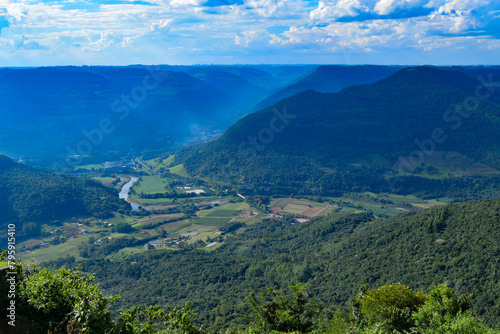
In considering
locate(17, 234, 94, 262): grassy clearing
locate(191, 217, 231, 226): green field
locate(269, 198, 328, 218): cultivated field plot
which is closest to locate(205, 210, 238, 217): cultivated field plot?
locate(191, 217, 231, 226): green field

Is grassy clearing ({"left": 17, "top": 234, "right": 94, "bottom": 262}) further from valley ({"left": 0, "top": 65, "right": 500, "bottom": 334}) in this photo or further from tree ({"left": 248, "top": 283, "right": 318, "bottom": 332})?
tree ({"left": 248, "top": 283, "right": 318, "bottom": 332})

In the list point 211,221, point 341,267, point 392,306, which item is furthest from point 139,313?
point 211,221

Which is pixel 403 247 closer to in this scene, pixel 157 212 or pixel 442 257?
pixel 442 257

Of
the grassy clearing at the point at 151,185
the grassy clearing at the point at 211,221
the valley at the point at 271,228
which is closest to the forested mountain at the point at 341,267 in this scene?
the valley at the point at 271,228

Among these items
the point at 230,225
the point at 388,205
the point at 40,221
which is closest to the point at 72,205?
the point at 40,221

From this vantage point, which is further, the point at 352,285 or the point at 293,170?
the point at 293,170

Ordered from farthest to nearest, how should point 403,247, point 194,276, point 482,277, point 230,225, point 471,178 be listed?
point 471,178
point 230,225
point 194,276
point 403,247
point 482,277

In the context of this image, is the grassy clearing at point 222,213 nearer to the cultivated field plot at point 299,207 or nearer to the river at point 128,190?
the cultivated field plot at point 299,207
